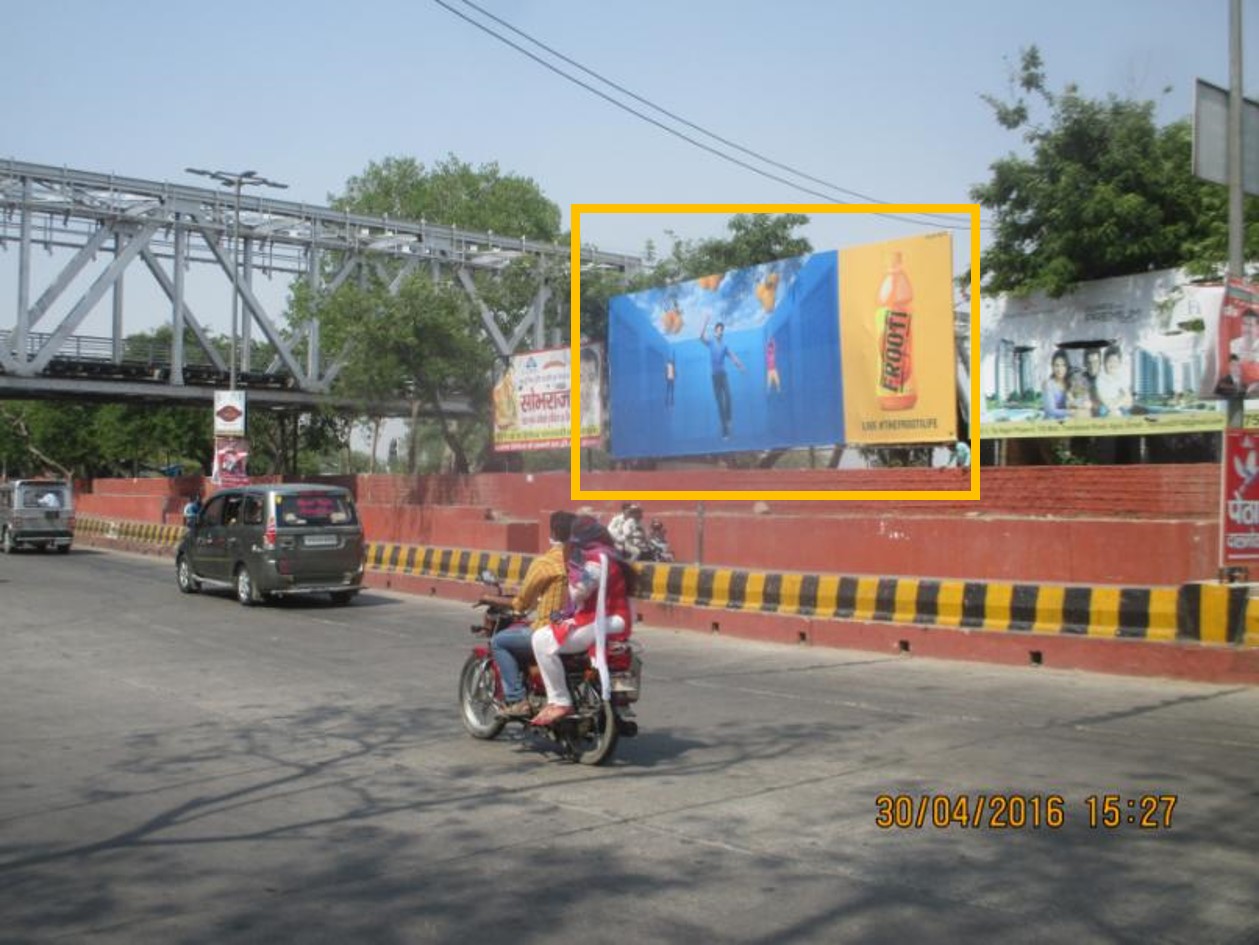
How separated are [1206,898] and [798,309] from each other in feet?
62.3

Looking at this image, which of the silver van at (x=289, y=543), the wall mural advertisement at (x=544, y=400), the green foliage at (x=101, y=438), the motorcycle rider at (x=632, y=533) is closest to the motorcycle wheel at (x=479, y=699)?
the motorcycle rider at (x=632, y=533)

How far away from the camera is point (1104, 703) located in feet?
34.2

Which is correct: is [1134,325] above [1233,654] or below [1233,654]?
above

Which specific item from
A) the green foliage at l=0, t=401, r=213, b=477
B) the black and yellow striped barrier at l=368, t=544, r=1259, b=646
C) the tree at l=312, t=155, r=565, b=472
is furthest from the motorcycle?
the green foliage at l=0, t=401, r=213, b=477

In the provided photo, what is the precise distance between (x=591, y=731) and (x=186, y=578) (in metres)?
15.3

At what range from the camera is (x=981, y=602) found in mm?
13234

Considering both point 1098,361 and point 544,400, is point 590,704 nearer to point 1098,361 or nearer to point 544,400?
point 1098,361

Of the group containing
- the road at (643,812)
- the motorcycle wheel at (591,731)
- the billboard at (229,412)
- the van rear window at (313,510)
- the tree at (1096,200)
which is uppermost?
the tree at (1096,200)

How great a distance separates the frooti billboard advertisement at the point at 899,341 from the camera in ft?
68.6

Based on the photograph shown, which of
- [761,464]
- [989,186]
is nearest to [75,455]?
[761,464]

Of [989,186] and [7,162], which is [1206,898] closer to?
[989,186]

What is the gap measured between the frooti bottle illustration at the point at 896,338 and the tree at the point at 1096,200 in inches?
77.4

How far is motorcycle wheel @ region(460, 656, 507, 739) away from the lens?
29.4 feet
